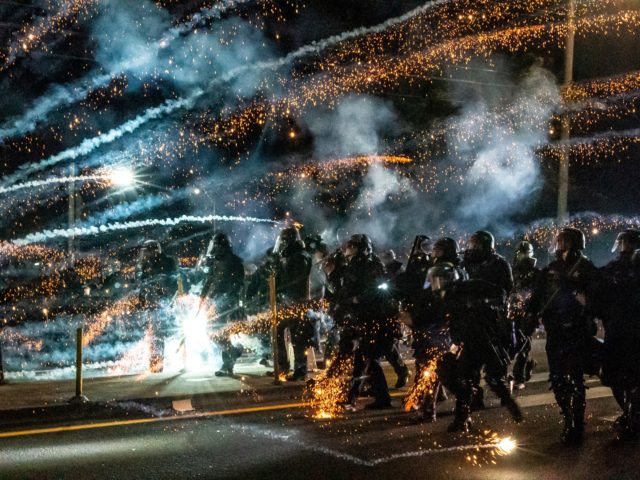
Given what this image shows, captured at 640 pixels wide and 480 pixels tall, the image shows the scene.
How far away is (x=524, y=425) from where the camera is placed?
22.6 feet

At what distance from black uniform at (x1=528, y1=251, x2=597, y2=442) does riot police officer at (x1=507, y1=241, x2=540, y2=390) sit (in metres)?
0.27

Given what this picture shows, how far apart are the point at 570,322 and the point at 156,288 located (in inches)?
242

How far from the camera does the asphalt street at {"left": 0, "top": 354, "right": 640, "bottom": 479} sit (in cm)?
531

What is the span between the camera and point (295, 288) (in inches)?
370

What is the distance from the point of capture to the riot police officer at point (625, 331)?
6219 millimetres

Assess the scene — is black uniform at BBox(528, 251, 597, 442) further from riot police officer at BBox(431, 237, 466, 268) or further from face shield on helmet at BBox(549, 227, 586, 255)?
riot police officer at BBox(431, 237, 466, 268)

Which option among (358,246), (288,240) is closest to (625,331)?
(358,246)

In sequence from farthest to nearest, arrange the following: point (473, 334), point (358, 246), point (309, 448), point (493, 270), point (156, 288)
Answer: point (156, 288) → point (358, 246) → point (493, 270) → point (473, 334) → point (309, 448)

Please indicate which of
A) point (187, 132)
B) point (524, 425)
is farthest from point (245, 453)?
point (187, 132)

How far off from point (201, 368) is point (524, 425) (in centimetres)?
536

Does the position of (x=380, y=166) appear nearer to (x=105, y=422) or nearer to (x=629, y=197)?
(x=629, y=197)

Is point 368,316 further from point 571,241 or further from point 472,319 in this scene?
point 571,241

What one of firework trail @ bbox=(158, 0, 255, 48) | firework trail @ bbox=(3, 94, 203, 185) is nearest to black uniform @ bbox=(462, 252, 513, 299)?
firework trail @ bbox=(158, 0, 255, 48)

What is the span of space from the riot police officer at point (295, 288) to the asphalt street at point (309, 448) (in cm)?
164
